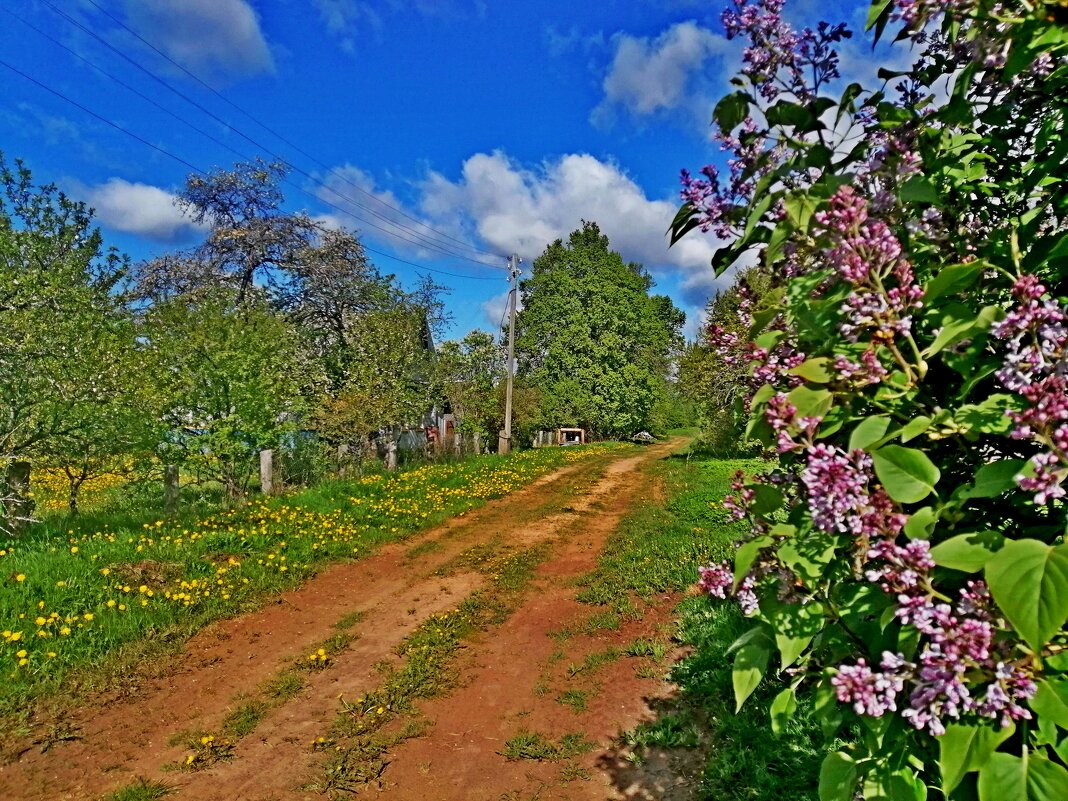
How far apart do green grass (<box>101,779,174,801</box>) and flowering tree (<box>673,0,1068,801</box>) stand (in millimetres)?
4448

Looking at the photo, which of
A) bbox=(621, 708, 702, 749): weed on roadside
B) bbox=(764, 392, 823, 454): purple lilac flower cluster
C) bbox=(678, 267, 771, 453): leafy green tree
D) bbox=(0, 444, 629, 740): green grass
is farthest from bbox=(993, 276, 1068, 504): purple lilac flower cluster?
bbox=(0, 444, 629, 740): green grass

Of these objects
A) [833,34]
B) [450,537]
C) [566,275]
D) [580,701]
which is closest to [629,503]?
[450,537]

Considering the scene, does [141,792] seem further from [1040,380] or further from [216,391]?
[216,391]

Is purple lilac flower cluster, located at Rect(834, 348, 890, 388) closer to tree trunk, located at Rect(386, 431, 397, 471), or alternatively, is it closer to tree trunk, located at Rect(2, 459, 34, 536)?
tree trunk, located at Rect(2, 459, 34, 536)

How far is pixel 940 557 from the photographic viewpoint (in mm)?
1000

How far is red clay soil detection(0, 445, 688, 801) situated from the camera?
13.3ft

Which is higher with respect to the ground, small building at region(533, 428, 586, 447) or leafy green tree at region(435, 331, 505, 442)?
leafy green tree at region(435, 331, 505, 442)

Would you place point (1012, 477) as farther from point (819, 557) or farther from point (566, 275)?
point (566, 275)

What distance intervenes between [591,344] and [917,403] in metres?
35.0

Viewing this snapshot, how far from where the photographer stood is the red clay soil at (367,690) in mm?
4051

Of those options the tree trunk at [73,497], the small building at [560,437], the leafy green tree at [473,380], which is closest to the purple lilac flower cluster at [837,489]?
the tree trunk at [73,497]

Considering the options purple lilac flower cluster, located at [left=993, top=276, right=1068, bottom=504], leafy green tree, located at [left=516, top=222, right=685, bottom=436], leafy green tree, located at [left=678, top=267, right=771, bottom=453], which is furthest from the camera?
leafy green tree, located at [left=516, top=222, right=685, bottom=436]

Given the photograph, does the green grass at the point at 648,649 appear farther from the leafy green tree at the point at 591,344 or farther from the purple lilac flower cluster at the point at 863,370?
the leafy green tree at the point at 591,344

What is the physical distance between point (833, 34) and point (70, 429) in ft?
34.3
